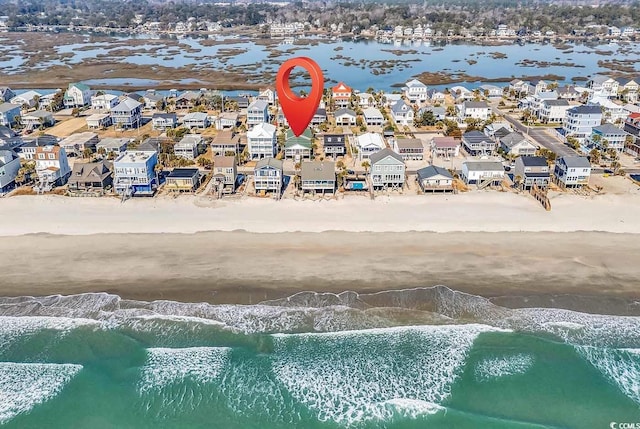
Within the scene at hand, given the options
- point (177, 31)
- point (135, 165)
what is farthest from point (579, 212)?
point (177, 31)

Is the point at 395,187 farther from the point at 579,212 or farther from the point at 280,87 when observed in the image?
the point at 280,87

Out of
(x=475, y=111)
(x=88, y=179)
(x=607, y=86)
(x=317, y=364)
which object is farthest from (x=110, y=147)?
(x=607, y=86)

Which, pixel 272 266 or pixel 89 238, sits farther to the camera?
pixel 89 238

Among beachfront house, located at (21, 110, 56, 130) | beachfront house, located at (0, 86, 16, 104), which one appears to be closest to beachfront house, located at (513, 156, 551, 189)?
beachfront house, located at (21, 110, 56, 130)

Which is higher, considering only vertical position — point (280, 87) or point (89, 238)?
point (280, 87)

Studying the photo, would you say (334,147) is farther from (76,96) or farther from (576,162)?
(76,96)

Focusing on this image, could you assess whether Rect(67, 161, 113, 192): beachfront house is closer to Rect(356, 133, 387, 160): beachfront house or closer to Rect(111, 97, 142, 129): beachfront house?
Rect(111, 97, 142, 129): beachfront house
